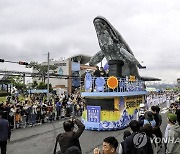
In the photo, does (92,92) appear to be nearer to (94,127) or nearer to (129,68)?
(94,127)

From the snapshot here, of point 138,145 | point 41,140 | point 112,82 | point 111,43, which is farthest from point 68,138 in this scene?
point 111,43

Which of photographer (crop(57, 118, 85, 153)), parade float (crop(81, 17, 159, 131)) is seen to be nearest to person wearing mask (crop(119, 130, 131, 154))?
photographer (crop(57, 118, 85, 153))

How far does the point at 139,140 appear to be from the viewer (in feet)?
13.5

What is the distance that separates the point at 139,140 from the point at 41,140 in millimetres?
7686

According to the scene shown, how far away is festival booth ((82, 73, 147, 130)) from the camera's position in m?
13.2

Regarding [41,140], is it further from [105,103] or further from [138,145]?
[138,145]

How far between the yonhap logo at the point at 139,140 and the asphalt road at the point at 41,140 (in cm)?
480

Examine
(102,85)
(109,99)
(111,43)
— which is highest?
(111,43)

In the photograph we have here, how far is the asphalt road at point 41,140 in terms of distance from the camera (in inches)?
364

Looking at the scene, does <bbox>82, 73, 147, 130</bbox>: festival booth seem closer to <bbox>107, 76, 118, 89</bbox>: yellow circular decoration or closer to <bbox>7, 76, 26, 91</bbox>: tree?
<bbox>107, 76, 118, 89</bbox>: yellow circular decoration

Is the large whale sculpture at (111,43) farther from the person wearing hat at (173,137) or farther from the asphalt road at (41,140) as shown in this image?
the person wearing hat at (173,137)

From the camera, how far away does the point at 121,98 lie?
45.5 feet

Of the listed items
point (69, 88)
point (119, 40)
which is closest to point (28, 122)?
point (119, 40)

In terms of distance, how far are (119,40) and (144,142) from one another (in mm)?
13318
